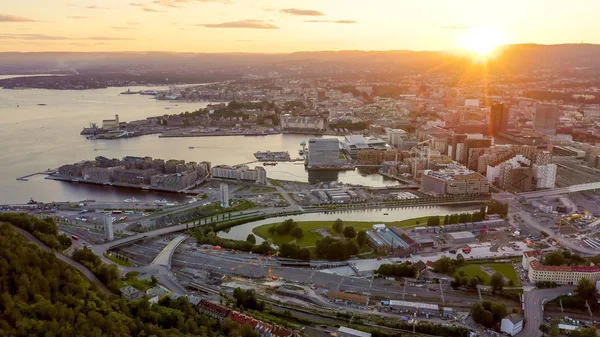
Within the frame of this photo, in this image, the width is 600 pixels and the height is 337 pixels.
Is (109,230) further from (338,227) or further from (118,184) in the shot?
(118,184)

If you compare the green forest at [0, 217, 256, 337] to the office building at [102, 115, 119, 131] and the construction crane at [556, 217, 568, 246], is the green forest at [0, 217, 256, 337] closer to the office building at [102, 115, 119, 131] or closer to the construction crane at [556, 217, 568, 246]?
the construction crane at [556, 217, 568, 246]

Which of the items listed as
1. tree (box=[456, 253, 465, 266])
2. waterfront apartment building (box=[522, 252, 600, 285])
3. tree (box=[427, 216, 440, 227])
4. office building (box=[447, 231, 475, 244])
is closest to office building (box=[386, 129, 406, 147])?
tree (box=[427, 216, 440, 227])

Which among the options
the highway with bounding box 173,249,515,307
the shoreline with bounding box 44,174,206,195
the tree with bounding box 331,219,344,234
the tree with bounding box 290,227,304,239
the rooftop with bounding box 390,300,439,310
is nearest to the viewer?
the rooftop with bounding box 390,300,439,310

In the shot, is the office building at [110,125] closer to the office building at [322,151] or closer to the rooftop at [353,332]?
the office building at [322,151]

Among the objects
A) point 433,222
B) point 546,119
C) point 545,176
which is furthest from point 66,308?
point 546,119

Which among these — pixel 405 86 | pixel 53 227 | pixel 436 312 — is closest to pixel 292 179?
pixel 53 227

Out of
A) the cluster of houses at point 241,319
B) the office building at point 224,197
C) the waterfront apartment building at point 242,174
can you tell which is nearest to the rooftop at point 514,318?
the cluster of houses at point 241,319
